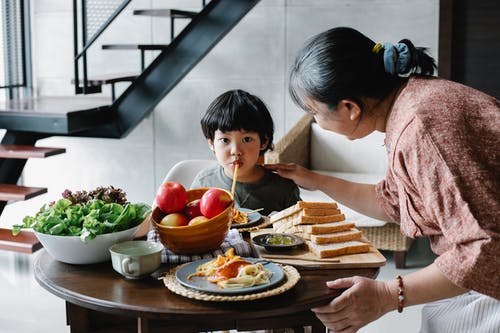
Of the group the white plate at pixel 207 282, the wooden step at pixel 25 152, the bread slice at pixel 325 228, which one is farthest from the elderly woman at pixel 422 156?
the wooden step at pixel 25 152

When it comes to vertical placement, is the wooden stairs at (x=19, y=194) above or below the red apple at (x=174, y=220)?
below

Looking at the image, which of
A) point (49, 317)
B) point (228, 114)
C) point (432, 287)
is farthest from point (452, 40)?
point (432, 287)

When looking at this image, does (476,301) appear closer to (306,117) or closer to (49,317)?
(49,317)

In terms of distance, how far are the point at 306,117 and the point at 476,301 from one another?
2.80m

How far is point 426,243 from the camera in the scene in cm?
421

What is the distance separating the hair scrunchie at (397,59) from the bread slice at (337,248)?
0.42 meters

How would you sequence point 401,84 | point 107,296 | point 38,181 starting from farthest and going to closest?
point 38,181 < point 401,84 < point 107,296

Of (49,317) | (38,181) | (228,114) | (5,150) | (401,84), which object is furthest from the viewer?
(38,181)

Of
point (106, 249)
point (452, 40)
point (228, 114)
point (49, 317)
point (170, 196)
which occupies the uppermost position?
point (452, 40)

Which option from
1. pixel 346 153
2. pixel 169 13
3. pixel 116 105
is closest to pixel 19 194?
pixel 116 105

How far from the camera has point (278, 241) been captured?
66.1 inches

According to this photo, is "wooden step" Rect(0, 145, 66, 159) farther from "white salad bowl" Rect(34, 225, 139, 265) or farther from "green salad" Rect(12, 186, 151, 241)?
"white salad bowl" Rect(34, 225, 139, 265)

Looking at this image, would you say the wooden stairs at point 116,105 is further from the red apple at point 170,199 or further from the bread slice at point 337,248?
the bread slice at point 337,248

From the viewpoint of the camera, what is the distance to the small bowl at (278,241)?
5.35 ft
